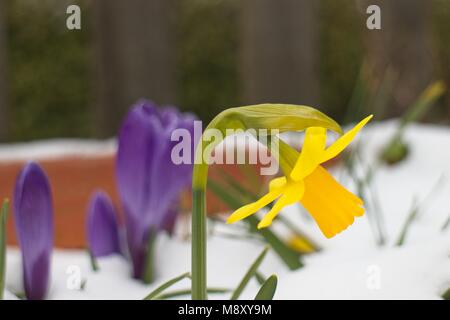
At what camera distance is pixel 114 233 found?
49cm

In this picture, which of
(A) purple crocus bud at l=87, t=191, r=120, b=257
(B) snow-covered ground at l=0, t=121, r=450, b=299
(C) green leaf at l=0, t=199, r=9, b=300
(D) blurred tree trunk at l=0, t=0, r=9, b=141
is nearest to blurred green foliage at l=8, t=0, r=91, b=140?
(D) blurred tree trunk at l=0, t=0, r=9, b=141

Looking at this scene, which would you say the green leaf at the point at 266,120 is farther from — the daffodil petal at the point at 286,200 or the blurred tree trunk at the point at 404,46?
the blurred tree trunk at the point at 404,46

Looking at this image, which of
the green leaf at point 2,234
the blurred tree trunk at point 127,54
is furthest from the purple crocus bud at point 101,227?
the blurred tree trunk at point 127,54

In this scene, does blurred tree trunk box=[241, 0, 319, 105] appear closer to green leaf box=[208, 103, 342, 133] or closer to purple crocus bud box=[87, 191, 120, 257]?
purple crocus bud box=[87, 191, 120, 257]

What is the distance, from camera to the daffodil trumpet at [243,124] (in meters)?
0.25

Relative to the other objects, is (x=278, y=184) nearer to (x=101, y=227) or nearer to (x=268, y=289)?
(x=268, y=289)

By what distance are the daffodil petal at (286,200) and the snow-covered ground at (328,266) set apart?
15cm

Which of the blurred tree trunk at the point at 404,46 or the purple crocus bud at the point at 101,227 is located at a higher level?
the blurred tree trunk at the point at 404,46

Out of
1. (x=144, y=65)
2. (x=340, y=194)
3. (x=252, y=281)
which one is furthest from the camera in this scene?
(x=144, y=65)

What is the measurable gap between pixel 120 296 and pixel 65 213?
67cm

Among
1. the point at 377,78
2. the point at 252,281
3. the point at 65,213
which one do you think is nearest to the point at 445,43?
the point at 377,78

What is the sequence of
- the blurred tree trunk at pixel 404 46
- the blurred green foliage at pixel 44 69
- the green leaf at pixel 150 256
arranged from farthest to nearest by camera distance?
the blurred green foliage at pixel 44 69 → the blurred tree trunk at pixel 404 46 → the green leaf at pixel 150 256

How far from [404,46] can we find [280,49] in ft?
1.01

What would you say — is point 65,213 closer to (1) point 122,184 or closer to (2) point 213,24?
(1) point 122,184
